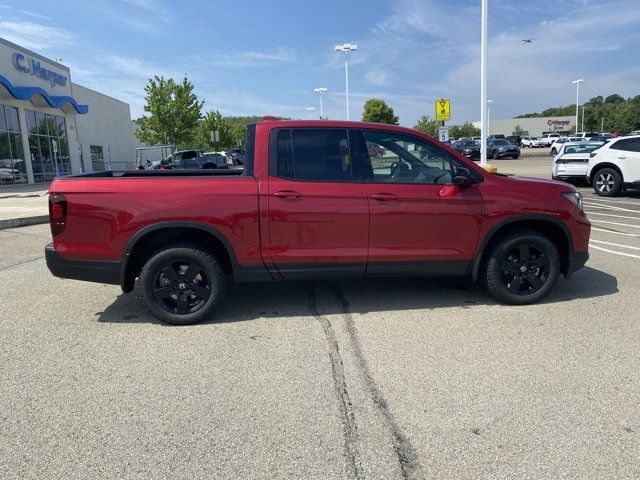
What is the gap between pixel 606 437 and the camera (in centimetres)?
266

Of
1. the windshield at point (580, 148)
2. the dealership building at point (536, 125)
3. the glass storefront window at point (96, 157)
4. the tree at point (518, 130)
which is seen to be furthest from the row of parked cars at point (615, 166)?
the dealership building at point (536, 125)

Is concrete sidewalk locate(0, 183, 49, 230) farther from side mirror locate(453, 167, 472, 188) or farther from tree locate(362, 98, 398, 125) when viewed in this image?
tree locate(362, 98, 398, 125)

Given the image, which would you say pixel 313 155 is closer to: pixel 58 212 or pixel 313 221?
pixel 313 221

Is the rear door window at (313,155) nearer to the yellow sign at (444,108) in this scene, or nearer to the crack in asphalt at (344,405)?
the crack in asphalt at (344,405)

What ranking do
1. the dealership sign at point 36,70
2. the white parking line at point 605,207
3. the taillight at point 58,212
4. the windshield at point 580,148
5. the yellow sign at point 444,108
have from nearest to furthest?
1. the taillight at point 58,212
2. the white parking line at point 605,207
3. the windshield at point 580,148
4. the yellow sign at point 444,108
5. the dealership sign at point 36,70

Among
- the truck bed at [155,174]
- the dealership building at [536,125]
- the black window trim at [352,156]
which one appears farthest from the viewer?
the dealership building at [536,125]

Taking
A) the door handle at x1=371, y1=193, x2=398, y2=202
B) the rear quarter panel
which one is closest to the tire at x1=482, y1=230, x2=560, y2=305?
the door handle at x1=371, y1=193, x2=398, y2=202

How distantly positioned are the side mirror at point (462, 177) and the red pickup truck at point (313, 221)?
0.01 m

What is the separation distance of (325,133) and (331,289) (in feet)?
6.11

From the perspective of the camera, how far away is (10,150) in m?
23.9

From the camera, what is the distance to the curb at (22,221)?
11047 millimetres

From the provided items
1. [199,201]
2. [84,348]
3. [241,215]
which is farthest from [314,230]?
[84,348]

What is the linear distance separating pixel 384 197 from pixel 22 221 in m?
10.4

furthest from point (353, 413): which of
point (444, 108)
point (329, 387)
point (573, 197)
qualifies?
point (444, 108)
